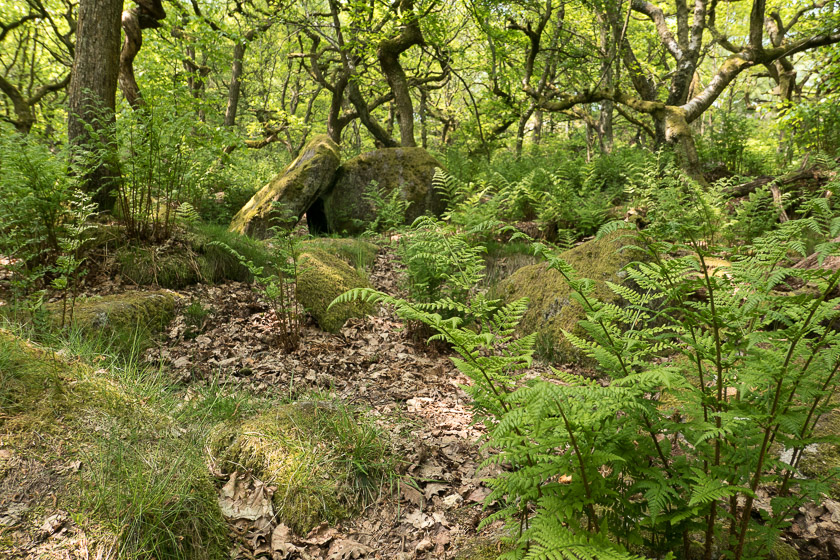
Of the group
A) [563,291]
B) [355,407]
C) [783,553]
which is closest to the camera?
[783,553]

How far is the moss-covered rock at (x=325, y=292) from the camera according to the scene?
4.78 metres

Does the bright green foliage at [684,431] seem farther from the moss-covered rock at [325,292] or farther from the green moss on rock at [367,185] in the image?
the green moss on rock at [367,185]

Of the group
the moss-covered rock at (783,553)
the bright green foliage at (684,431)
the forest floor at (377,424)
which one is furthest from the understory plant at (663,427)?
the forest floor at (377,424)

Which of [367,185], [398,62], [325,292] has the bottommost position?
[325,292]

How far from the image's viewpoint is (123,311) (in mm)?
3961

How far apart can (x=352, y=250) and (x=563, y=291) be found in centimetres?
342

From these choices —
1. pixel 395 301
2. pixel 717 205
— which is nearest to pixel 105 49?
pixel 395 301

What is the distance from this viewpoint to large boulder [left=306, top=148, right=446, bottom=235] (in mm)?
8883

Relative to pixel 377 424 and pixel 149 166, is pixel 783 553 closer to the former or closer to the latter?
pixel 377 424

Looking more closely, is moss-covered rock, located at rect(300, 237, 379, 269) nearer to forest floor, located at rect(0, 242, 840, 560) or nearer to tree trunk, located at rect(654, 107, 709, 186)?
forest floor, located at rect(0, 242, 840, 560)

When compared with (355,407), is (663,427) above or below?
above

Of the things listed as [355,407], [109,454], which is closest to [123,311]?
[109,454]

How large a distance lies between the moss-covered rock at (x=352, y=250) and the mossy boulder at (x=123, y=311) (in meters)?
2.35

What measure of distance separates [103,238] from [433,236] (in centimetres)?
382
